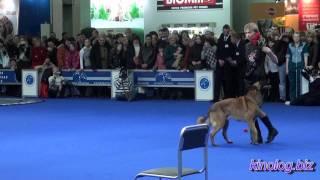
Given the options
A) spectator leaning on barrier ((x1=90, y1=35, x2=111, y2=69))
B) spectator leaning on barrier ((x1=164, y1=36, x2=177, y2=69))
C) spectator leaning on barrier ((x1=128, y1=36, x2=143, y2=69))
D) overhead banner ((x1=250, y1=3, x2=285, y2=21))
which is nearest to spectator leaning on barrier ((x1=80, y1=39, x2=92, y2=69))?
spectator leaning on barrier ((x1=90, y1=35, x2=111, y2=69))

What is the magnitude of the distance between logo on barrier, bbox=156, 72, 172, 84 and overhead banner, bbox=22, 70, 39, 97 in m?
3.90

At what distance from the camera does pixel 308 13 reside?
853 inches

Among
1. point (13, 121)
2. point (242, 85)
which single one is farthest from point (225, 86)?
point (13, 121)

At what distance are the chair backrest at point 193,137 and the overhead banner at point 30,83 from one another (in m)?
14.6

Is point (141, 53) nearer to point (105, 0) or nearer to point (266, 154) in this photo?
point (105, 0)

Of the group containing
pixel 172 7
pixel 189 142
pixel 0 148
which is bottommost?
pixel 0 148

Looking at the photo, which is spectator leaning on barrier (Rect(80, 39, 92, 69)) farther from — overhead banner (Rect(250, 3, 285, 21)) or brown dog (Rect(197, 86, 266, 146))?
brown dog (Rect(197, 86, 266, 146))

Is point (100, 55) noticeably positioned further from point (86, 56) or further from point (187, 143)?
point (187, 143)

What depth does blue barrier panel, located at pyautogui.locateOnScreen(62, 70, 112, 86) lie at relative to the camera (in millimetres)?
19094

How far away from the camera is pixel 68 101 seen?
18.5 m

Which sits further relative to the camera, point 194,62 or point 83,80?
point 83,80

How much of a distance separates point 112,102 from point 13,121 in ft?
14.9

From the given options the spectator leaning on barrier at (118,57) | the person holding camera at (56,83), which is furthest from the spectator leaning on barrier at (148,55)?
the person holding camera at (56,83)
